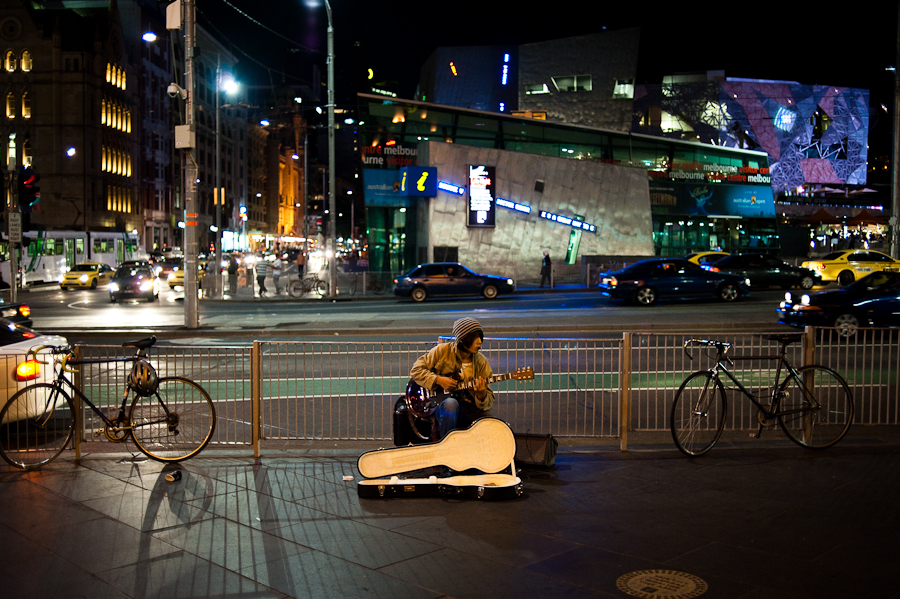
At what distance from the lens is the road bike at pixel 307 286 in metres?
33.5

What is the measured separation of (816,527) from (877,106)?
101 metres

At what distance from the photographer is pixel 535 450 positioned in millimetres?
6914

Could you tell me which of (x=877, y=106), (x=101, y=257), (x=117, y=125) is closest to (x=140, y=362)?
(x=101, y=257)

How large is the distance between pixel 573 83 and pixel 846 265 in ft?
84.9

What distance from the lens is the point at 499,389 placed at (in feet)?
35.1

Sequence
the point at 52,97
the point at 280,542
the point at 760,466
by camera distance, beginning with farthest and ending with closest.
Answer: the point at 52,97
the point at 760,466
the point at 280,542

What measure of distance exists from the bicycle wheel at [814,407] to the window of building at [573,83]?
46759 mm

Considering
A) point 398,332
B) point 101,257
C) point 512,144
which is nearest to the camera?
point 398,332

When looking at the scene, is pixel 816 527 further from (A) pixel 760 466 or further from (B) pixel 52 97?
(B) pixel 52 97

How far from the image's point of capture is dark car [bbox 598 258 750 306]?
2542 centimetres

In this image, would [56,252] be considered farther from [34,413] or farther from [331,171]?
[34,413]

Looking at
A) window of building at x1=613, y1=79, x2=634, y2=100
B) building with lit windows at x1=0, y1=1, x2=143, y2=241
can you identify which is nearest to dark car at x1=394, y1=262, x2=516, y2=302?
window of building at x1=613, y1=79, x2=634, y2=100

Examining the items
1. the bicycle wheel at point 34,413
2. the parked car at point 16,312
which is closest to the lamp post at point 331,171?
the parked car at point 16,312

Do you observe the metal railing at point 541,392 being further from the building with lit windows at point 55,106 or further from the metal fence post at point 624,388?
the building with lit windows at point 55,106
